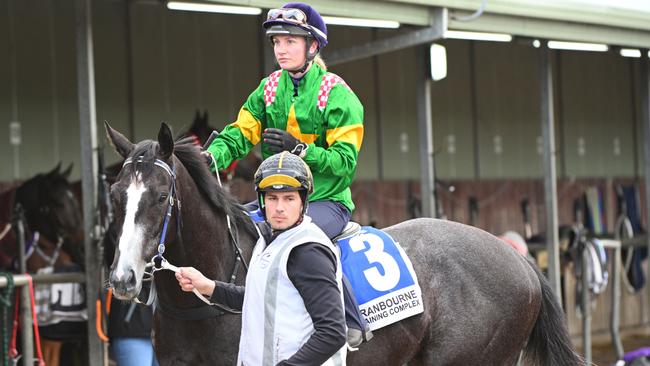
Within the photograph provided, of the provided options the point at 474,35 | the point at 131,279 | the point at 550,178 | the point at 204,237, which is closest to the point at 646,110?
the point at 550,178

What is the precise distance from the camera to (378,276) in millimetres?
4023

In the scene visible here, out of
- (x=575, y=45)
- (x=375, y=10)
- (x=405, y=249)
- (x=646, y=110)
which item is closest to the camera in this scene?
(x=405, y=249)

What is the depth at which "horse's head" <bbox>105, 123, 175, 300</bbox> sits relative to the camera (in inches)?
126

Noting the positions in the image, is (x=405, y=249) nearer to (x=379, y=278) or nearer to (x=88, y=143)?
(x=379, y=278)

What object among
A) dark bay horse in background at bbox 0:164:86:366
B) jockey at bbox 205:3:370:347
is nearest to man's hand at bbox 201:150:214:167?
jockey at bbox 205:3:370:347

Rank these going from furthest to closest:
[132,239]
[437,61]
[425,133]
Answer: [425,133], [437,61], [132,239]

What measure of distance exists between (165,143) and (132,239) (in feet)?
1.46

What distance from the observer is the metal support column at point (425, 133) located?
719 cm

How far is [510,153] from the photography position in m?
11.5

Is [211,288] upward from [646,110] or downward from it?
downward

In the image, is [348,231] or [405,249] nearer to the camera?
[348,231]

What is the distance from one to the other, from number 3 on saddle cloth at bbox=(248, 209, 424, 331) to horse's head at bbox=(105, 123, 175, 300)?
2.01ft

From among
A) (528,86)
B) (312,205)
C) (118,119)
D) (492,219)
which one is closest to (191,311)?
(312,205)

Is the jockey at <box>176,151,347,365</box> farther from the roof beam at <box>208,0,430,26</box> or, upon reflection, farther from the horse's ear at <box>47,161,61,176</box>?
the horse's ear at <box>47,161,61,176</box>
